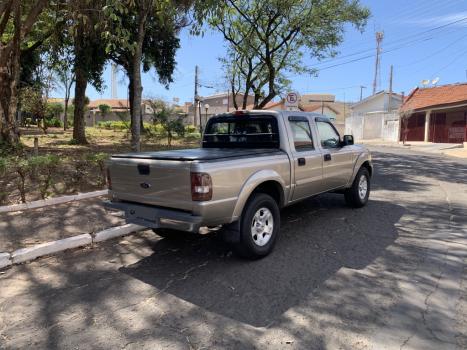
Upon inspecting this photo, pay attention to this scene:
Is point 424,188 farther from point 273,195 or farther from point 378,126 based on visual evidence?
point 378,126

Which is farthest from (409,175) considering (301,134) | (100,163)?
(100,163)

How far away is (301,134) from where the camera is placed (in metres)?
6.34

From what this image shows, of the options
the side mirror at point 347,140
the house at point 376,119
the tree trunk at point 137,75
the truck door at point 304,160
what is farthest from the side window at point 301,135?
the house at point 376,119

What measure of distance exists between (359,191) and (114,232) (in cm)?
451

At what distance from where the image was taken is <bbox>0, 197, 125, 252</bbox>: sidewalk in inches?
228

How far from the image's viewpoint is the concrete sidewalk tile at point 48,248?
17.1 feet

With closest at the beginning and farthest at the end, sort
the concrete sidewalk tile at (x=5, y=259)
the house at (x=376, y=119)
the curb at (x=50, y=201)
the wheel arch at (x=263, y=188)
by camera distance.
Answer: the wheel arch at (x=263, y=188), the concrete sidewalk tile at (x=5, y=259), the curb at (x=50, y=201), the house at (x=376, y=119)

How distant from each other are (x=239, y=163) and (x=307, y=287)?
1.55 metres

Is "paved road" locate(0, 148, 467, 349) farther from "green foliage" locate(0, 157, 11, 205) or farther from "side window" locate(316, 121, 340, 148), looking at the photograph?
"green foliage" locate(0, 157, 11, 205)

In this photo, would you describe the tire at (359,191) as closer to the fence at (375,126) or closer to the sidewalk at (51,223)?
the sidewalk at (51,223)

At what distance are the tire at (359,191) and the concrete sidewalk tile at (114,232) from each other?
3.91 metres

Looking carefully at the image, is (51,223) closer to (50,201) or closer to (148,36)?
(50,201)

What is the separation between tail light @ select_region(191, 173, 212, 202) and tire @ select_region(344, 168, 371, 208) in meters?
4.10

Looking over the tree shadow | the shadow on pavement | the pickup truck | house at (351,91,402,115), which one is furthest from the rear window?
house at (351,91,402,115)
